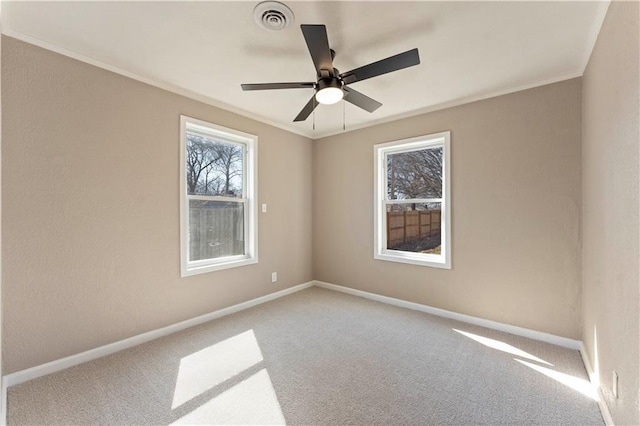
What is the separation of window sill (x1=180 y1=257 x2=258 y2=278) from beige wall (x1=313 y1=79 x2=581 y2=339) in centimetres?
183

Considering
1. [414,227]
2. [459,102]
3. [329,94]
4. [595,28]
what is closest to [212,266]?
[329,94]

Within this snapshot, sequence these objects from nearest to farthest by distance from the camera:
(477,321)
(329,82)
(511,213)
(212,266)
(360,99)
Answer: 1. (329,82)
2. (360,99)
3. (511,213)
4. (477,321)
5. (212,266)

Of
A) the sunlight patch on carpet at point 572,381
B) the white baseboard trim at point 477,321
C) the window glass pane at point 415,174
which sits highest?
the window glass pane at point 415,174

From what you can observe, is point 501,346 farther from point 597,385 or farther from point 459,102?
point 459,102

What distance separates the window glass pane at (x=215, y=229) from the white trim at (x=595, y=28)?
359 centimetres

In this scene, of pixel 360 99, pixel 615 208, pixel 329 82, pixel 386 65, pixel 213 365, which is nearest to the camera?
pixel 615 208

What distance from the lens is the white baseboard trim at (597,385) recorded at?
5.28 ft

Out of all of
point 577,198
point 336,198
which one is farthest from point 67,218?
point 577,198

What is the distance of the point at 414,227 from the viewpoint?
3.63 meters

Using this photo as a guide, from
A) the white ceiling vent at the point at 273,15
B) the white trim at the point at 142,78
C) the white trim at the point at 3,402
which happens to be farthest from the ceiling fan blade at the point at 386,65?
the white trim at the point at 3,402

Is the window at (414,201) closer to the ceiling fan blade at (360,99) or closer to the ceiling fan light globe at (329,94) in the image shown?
the ceiling fan blade at (360,99)

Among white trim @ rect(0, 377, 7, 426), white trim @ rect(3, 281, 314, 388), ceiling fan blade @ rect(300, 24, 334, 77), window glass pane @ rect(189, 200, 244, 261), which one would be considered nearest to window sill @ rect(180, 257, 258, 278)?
window glass pane @ rect(189, 200, 244, 261)

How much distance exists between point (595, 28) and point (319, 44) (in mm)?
1910

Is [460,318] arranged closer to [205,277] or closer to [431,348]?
[431,348]
